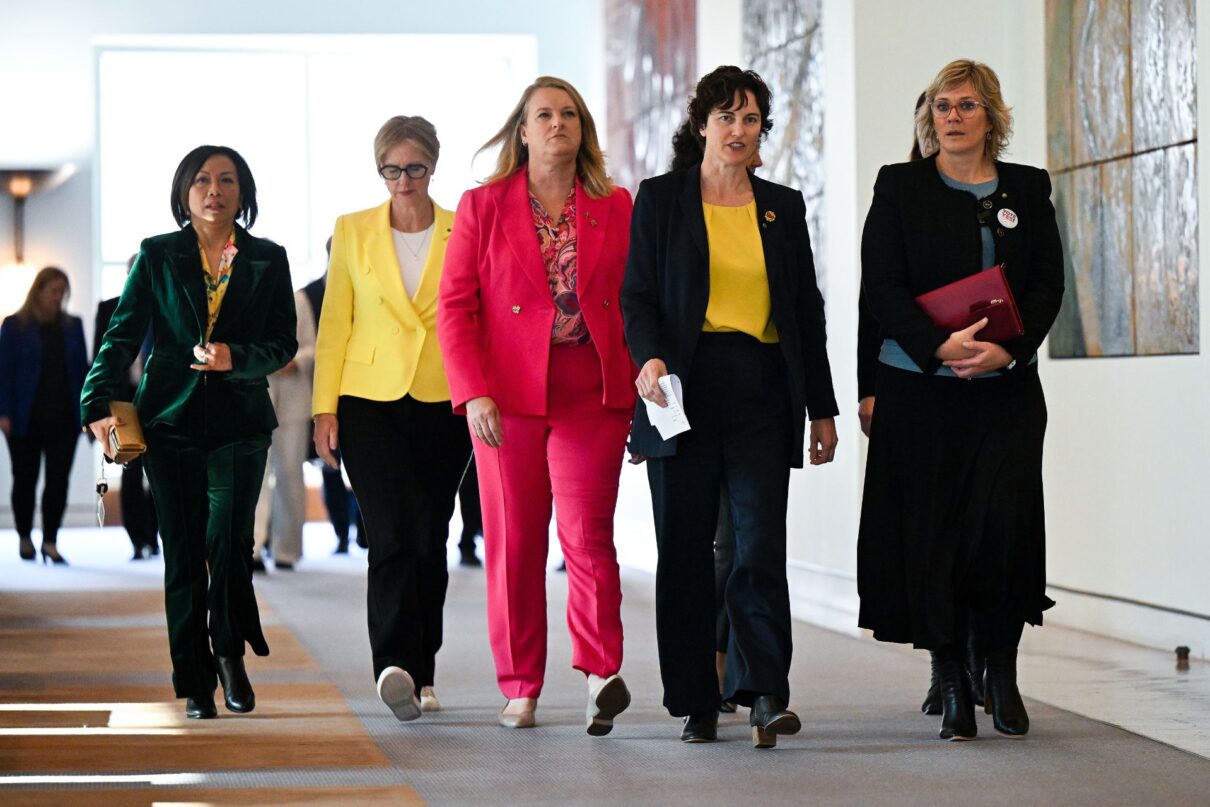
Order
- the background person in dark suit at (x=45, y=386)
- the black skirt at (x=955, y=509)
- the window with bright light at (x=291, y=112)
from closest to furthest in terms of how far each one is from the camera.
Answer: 1. the black skirt at (x=955, y=509)
2. the background person in dark suit at (x=45, y=386)
3. the window with bright light at (x=291, y=112)

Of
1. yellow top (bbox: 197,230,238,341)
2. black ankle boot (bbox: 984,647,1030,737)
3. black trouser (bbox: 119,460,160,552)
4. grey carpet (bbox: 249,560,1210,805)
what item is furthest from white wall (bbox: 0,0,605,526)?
black ankle boot (bbox: 984,647,1030,737)

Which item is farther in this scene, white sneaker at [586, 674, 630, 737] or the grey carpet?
white sneaker at [586, 674, 630, 737]

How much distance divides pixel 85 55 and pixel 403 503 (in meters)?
10.7

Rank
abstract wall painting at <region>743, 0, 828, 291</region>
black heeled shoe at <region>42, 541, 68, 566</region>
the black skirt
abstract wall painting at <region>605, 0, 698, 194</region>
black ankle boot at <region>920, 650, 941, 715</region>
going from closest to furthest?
the black skirt, black ankle boot at <region>920, 650, 941, 715</region>, abstract wall painting at <region>743, 0, 828, 291</region>, abstract wall painting at <region>605, 0, 698, 194</region>, black heeled shoe at <region>42, 541, 68, 566</region>

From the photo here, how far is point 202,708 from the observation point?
4496 mm

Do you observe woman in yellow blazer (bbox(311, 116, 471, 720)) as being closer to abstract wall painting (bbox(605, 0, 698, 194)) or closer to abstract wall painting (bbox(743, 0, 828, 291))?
abstract wall painting (bbox(743, 0, 828, 291))

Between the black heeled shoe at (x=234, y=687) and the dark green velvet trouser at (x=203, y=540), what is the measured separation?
35mm

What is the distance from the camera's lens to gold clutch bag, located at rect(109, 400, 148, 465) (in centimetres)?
425

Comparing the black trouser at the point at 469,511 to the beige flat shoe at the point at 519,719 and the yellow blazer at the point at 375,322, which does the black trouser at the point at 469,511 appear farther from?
the beige flat shoe at the point at 519,719

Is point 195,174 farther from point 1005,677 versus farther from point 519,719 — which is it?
point 1005,677

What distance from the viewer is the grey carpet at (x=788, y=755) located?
11.5ft

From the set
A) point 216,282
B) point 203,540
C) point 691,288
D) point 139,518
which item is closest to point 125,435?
point 203,540

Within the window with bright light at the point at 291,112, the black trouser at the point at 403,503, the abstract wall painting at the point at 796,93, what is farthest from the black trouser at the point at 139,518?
the black trouser at the point at 403,503

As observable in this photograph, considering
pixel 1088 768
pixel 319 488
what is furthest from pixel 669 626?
pixel 319 488
